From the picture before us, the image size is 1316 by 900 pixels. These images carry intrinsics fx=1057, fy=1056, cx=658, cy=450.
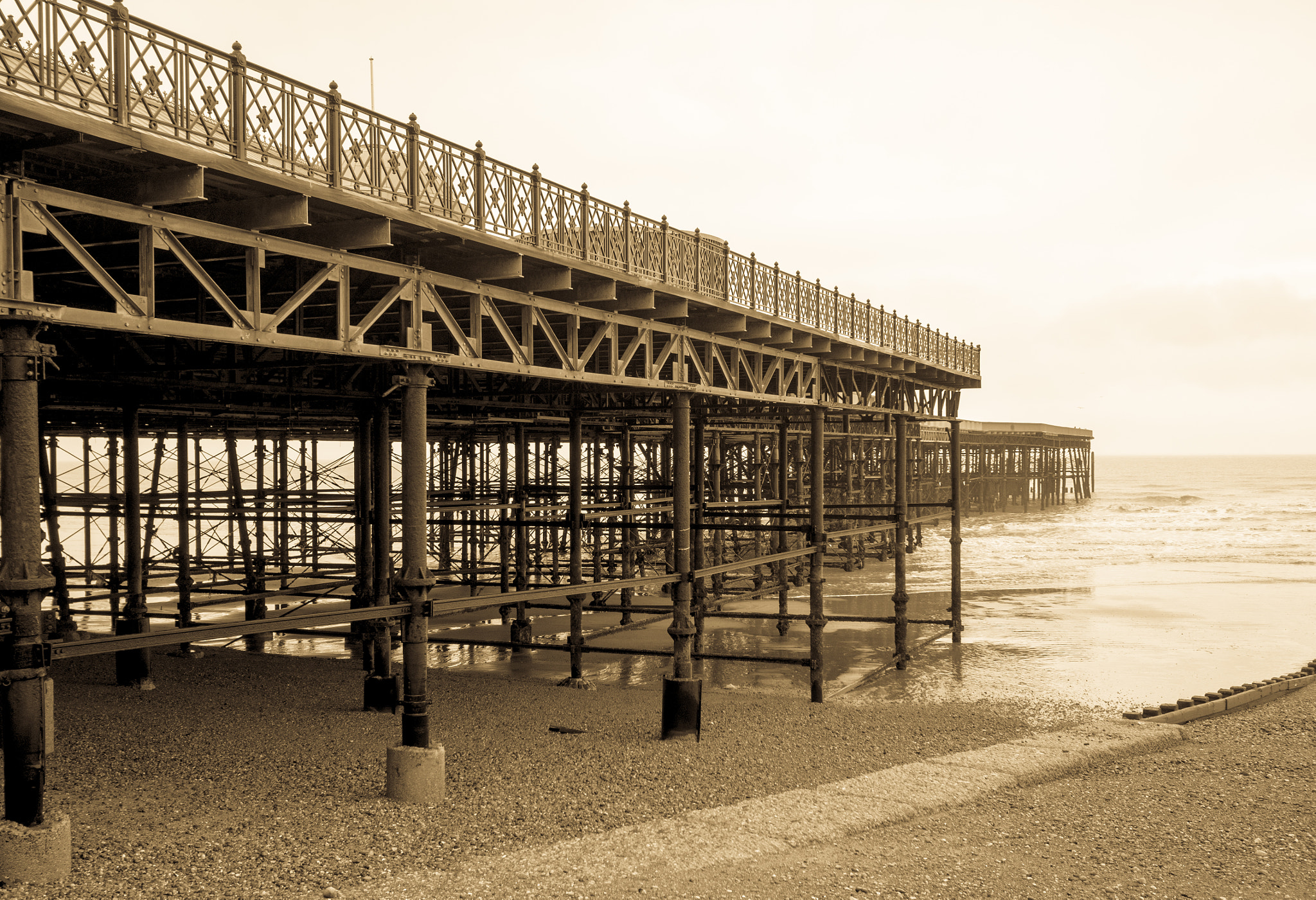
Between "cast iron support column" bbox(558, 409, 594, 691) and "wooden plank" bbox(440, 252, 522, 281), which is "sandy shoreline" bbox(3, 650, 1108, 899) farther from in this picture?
"wooden plank" bbox(440, 252, 522, 281)

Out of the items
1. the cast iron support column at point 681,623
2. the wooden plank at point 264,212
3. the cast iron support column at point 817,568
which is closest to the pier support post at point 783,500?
the cast iron support column at point 817,568

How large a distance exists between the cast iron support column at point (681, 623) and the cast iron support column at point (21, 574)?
6.88m

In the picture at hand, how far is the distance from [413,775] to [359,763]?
1.40m

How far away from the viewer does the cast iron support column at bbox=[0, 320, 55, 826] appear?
6129 millimetres

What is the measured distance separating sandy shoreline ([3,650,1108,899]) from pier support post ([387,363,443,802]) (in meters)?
0.23

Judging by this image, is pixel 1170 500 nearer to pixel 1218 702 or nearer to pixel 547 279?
pixel 1218 702

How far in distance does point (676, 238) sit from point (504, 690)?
6488mm

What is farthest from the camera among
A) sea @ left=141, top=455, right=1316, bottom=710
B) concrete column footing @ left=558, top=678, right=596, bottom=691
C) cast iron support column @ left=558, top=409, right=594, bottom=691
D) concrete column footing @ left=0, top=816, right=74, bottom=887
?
sea @ left=141, top=455, right=1316, bottom=710

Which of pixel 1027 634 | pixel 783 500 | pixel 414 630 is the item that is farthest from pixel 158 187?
pixel 1027 634

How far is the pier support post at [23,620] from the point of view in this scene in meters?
6.14

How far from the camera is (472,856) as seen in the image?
25.2ft

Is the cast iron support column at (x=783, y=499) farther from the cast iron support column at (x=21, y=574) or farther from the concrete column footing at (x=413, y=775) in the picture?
Answer: the cast iron support column at (x=21, y=574)

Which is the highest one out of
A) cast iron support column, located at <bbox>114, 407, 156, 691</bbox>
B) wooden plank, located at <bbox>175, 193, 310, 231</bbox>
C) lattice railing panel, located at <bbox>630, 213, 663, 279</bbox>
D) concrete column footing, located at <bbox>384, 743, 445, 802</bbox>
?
lattice railing panel, located at <bbox>630, 213, 663, 279</bbox>

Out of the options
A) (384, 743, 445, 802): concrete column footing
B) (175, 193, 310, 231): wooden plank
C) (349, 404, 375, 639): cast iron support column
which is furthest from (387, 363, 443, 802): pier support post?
(349, 404, 375, 639): cast iron support column
